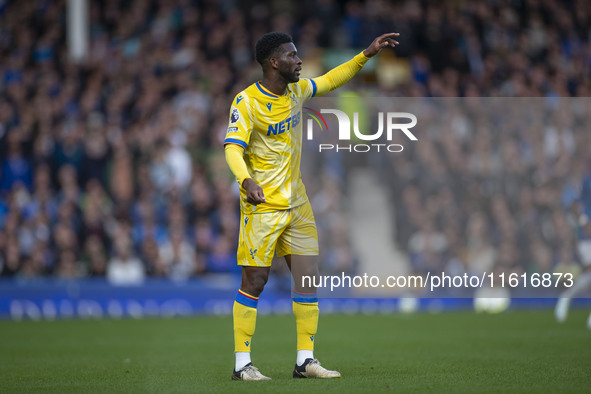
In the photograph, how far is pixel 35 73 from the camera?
19.6 m

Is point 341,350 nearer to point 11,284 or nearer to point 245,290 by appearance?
point 245,290

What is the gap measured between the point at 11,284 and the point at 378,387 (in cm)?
1080

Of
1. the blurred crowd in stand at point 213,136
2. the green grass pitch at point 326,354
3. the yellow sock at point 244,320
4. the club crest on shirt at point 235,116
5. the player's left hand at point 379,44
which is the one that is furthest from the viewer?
the blurred crowd in stand at point 213,136

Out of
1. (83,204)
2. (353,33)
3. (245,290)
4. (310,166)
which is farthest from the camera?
(353,33)

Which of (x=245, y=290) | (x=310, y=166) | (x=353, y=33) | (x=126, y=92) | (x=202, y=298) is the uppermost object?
(x=353, y=33)

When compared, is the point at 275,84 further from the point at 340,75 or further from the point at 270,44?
the point at 340,75

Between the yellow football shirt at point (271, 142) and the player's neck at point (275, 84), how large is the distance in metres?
0.03

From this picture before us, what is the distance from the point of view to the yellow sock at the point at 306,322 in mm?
7215

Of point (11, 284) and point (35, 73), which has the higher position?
point (35, 73)

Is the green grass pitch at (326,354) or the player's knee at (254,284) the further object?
the player's knee at (254,284)

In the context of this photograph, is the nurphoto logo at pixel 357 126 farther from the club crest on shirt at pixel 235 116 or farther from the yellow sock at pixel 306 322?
the yellow sock at pixel 306 322

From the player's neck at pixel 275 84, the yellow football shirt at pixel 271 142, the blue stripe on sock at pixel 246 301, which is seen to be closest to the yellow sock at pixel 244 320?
the blue stripe on sock at pixel 246 301

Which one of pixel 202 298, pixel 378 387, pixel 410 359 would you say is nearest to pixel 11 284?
pixel 202 298

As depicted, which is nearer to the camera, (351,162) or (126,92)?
(351,162)
